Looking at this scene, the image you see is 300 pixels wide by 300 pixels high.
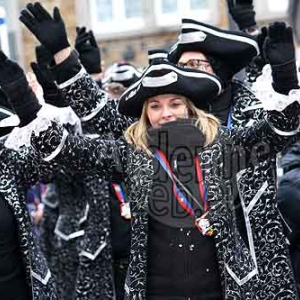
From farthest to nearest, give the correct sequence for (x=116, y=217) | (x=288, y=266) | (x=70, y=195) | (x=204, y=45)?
(x=70, y=195)
(x=116, y=217)
(x=204, y=45)
(x=288, y=266)

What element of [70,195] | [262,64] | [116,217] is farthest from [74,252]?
[262,64]

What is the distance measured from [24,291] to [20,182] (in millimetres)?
526

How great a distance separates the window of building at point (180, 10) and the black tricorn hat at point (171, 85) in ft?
35.6

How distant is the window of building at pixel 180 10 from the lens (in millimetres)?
14125

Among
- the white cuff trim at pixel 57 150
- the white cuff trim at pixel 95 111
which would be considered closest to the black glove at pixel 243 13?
the white cuff trim at pixel 95 111

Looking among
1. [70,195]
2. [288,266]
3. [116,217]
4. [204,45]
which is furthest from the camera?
[70,195]

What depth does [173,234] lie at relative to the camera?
3.18 metres

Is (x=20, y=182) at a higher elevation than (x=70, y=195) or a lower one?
higher

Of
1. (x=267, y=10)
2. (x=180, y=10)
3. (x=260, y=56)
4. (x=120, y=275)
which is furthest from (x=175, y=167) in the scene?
(x=180, y=10)

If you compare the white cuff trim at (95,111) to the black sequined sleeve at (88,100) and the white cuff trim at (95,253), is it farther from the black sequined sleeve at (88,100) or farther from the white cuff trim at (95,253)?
the white cuff trim at (95,253)

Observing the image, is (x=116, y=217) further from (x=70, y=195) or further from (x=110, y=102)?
(x=110, y=102)

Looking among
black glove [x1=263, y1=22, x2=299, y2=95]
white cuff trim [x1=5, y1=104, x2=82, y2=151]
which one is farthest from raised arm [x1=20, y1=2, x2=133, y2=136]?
black glove [x1=263, y1=22, x2=299, y2=95]

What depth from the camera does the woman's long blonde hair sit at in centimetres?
323

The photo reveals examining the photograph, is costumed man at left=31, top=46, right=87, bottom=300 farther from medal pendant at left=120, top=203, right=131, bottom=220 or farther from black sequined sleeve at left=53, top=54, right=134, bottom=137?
black sequined sleeve at left=53, top=54, right=134, bottom=137
